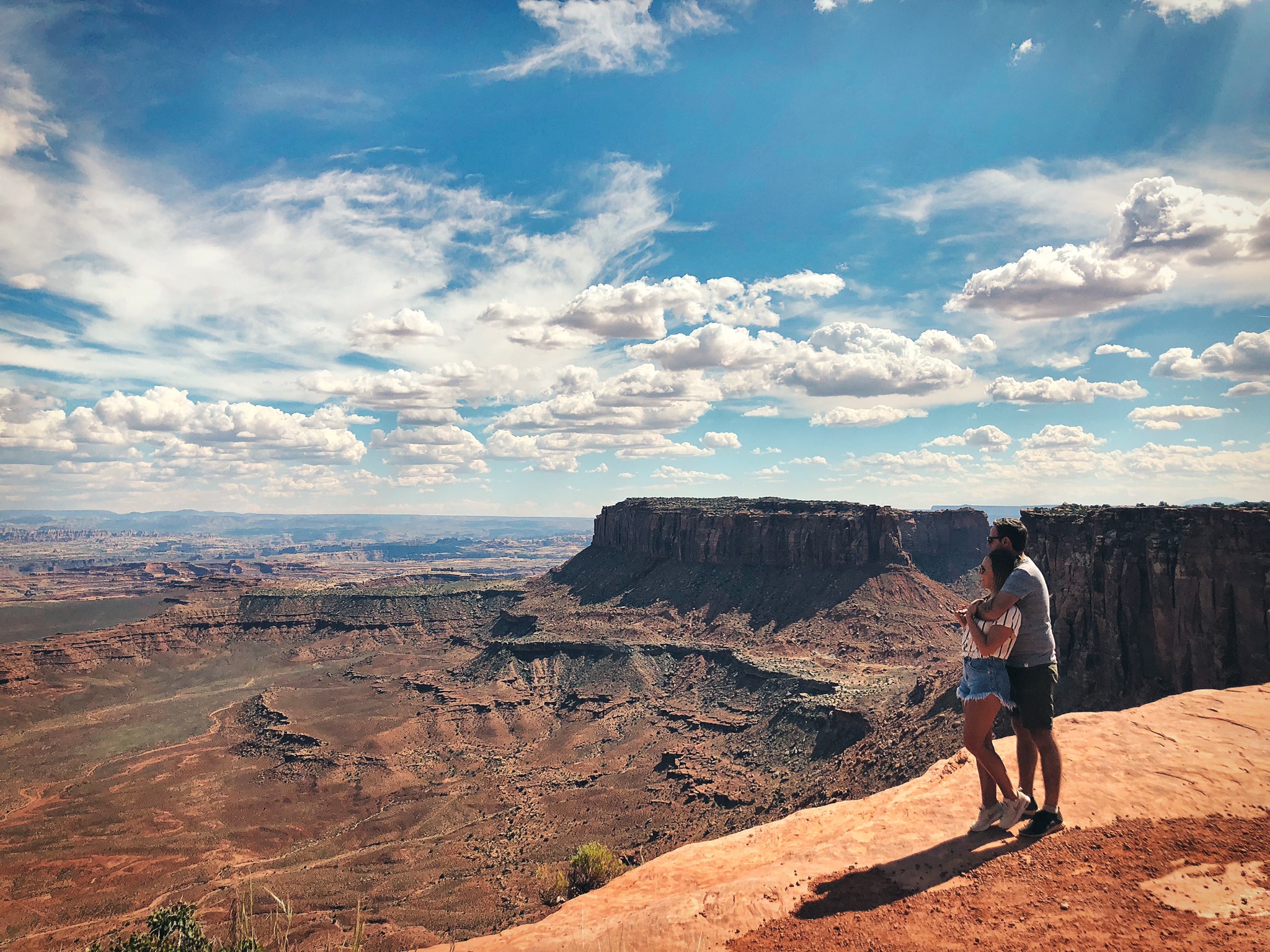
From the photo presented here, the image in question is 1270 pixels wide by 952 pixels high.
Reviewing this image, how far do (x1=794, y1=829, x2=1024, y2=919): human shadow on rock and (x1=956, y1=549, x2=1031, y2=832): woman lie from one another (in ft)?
1.14

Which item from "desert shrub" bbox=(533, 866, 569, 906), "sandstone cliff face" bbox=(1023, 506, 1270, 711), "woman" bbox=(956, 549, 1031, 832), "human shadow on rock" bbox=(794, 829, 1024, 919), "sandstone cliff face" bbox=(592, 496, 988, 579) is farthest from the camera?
"sandstone cliff face" bbox=(592, 496, 988, 579)

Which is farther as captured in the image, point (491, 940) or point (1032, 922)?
point (491, 940)

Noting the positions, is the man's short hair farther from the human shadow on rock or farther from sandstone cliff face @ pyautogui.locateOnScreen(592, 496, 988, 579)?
sandstone cliff face @ pyautogui.locateOnScreen(592, 496, 988, 579)

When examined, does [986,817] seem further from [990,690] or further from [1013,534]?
[1013,534]

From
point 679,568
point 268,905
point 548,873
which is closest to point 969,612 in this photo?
point 548,873

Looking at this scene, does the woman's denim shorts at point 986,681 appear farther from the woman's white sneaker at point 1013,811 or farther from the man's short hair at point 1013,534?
the man's short hair at point 1013,534

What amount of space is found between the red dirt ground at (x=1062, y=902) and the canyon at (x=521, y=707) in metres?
5.07

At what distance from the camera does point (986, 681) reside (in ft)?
32.6

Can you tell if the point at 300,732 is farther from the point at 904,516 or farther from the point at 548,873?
the point at 904,516

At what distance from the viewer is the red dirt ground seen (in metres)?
7.12

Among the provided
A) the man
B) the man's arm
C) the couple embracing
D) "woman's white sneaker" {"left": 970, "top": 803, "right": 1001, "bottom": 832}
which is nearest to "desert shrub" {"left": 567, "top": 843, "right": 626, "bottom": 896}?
"woman's white sneaker" {"left": 970, "top": 803, "right": 1001, "bottom": 832}

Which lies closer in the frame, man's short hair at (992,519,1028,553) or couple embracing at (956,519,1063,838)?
couple embracing at (956,519,1063,838)

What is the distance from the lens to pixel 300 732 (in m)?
77.8

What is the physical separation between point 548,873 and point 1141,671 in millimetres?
37856
